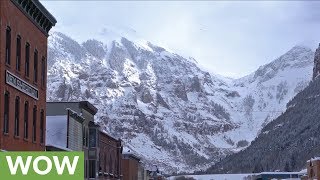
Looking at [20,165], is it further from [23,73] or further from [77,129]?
[77,129]

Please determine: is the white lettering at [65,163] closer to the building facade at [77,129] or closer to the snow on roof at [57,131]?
the building facade at [77,129]

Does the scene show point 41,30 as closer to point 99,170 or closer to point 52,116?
point 52,116

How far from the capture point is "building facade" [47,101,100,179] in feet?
199

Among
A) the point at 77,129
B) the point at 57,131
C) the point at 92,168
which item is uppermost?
the point at 77,129

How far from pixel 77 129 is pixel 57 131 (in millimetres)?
4672

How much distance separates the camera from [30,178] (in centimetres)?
Answer: 2662

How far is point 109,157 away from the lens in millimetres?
85125

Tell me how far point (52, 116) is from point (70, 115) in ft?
5.11

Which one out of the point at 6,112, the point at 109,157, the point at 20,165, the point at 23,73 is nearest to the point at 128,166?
the point at 109,157

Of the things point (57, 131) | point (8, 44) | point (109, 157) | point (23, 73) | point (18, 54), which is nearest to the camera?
point (8, 44)

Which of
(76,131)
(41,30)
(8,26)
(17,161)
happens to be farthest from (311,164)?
(17,161)

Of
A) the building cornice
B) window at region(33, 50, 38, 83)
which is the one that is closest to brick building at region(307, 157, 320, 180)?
the building cornice

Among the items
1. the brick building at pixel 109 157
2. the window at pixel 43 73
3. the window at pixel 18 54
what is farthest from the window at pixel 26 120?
the brick building at pixel 109 157

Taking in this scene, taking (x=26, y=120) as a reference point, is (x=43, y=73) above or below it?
above
